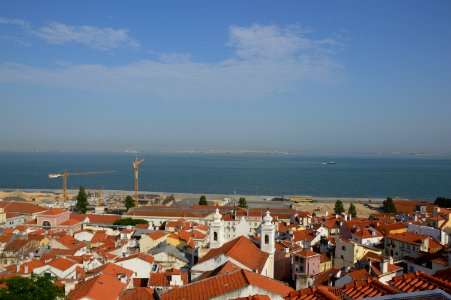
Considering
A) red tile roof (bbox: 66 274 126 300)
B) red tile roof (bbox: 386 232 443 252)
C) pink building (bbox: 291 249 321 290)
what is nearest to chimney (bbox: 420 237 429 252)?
red tile roof (bbox: 386 232 443 252)

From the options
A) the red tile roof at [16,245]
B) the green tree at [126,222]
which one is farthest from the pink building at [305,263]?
the green tree at [126,222]

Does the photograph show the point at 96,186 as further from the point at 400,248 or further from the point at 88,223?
the point at 400,248

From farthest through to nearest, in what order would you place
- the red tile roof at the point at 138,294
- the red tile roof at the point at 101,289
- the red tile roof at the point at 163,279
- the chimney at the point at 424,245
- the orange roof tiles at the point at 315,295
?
the chimney at the point at 424,245 < the red tile roof at the point at 163,279 < the red tile roof at the point at 138,294 < the red tile roof at the point at 101,289 < the orange roof tiles at the point at 315,295

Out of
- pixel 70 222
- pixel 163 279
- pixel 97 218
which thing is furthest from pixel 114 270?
pixel 97 218

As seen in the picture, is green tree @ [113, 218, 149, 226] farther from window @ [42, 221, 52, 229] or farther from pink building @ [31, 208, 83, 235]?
window @ [42, 221, 52, 229]

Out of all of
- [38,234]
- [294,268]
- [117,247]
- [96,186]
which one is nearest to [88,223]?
[38,234]

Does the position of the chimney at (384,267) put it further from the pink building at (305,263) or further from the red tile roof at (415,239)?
the red tile roof at (415,239)
